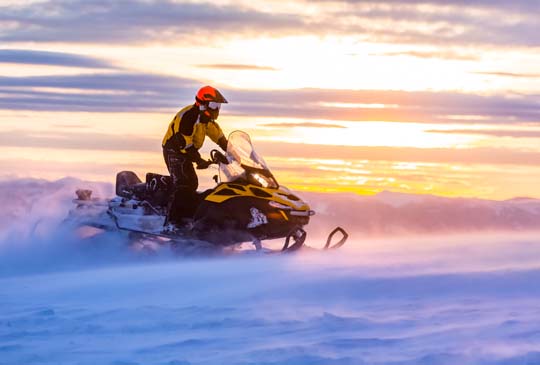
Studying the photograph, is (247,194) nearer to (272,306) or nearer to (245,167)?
(245,167)

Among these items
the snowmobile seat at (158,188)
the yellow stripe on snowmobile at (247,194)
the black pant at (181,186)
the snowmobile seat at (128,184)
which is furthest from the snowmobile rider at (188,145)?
the snowmobile seat at (128,184)

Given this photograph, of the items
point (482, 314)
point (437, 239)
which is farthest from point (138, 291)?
point (437, 239)

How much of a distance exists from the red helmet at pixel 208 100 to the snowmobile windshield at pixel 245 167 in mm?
586

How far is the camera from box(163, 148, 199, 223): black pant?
1780 centimetres

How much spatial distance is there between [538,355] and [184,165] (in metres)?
8.18

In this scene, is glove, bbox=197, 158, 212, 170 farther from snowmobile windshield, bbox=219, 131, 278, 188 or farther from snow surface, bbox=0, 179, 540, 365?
snow surface, bbox=0, 179, 540, 365

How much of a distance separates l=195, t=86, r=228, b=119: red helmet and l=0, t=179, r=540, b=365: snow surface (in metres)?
2.19

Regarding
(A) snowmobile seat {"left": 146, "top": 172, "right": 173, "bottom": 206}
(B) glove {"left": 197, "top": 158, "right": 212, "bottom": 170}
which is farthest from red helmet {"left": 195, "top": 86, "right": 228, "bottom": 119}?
(A) snowmobile seat {"left": 146, "top": 172, "right": 173, "bottom": 206}

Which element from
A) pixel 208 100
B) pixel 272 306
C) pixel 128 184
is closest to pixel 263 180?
pixel 208 100

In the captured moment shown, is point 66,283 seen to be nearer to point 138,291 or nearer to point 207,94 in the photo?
point 138,291

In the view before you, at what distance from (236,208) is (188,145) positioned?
115 cm

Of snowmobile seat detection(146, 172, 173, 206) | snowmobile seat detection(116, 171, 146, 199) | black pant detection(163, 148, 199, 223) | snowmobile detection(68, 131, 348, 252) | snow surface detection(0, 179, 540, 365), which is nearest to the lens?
snow surface detection(0, 179, 540, 365)

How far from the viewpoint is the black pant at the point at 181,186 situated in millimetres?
17797

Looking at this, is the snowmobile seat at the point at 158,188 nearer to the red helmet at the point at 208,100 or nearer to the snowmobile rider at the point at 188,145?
the snowmobile rider at the point at 188,145
